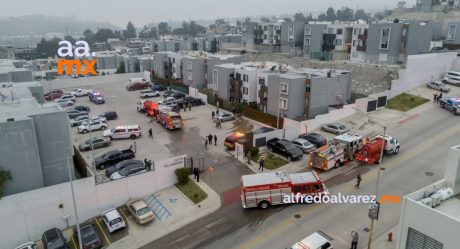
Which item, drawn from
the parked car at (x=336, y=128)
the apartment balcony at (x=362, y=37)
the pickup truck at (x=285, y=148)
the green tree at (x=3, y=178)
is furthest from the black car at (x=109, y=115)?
the apartment balcony at (x=362, y=37)

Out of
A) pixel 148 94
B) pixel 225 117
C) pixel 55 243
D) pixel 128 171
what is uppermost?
pixel 148 94

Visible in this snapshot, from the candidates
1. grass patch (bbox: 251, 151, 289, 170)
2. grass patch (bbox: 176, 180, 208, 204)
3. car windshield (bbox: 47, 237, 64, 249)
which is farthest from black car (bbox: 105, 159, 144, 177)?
grass patch (bbox: 251, 151, 289, 170)

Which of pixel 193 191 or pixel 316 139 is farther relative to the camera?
pixel 316 139

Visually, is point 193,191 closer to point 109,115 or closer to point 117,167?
point 117,167

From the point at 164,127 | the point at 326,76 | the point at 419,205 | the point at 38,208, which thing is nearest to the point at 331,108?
the point at 326,76

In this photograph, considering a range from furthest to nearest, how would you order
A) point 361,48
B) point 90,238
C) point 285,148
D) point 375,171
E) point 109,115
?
point 361,48 < point 109,115 < point 285,148 < point 375,171 < point 90,238

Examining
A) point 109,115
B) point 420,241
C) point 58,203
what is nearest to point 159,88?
point 109,115

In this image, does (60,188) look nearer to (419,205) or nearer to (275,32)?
(419,205)
